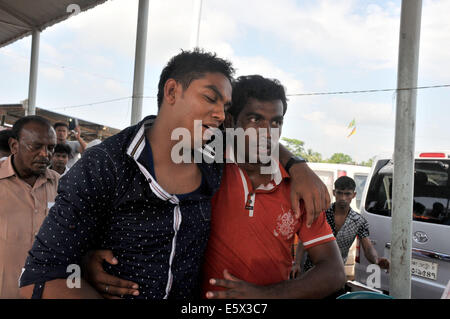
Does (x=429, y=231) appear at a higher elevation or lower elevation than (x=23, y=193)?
Answer: lower

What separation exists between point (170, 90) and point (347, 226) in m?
3.02

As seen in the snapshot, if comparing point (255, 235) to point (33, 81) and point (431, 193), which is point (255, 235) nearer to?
point (431, 193)

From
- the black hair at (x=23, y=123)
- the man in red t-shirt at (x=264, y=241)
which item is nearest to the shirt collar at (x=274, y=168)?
the man in red t-shirt at (x=264, y=241)

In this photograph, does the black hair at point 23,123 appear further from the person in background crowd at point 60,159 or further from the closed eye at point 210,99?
the person in background crowd at point 60,159

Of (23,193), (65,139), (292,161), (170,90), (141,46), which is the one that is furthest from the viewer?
(65,139)

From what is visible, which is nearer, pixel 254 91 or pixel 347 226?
pixel 254 91

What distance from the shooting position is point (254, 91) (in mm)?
1777

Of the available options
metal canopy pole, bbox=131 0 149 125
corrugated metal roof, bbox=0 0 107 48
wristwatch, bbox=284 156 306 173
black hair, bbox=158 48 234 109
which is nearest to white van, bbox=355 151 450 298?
wristwatch, bbox=284 156 306 173

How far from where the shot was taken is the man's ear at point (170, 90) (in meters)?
1.35

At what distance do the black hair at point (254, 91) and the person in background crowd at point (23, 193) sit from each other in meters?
1.42

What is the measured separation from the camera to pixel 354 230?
374 cm

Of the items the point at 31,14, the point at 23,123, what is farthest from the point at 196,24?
the point at 31,14

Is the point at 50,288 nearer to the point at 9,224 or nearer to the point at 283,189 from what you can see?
the point at 283,189
